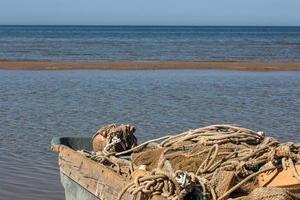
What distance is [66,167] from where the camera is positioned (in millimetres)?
6645

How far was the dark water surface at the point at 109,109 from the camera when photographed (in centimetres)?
942

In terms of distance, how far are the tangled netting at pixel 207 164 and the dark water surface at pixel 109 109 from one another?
7.83 feet

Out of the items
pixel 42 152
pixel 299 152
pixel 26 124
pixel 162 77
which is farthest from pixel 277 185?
pixel 162 77

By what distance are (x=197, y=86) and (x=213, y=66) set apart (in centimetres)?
952

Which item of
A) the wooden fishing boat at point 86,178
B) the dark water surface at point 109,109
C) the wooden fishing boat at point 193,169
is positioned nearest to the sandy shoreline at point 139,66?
the dark water surface at point 109,109

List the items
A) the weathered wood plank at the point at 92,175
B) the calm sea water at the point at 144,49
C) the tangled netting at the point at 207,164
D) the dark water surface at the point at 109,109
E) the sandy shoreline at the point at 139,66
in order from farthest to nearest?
1. the calm sea water at the point at 144,49
2. the sandy shoreline at the point at 139,66
3. the dark water surface at the point at 109,109
4. the weathered wood plank at the point at 92,175
5. the tangled netting at the point at 207,164

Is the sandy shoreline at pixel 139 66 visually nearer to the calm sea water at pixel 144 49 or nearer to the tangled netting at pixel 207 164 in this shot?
the calm sea water at pixel 144 49

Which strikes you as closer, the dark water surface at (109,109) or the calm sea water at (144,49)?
the dark water surface at (109,109)

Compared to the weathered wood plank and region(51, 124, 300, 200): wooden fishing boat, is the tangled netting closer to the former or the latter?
region(51, 124, 300, 200): wooden fishing boat

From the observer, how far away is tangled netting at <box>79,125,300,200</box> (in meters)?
4.75

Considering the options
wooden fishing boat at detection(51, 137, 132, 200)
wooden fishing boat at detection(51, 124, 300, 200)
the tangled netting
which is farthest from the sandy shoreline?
the tangled netting

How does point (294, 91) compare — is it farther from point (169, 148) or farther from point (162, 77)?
point (169, 148)

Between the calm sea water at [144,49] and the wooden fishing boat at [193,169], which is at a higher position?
the wooden fishing boat at [193,169]

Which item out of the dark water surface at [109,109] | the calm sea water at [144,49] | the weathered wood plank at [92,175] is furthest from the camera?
the calm sea water at [144,49]
